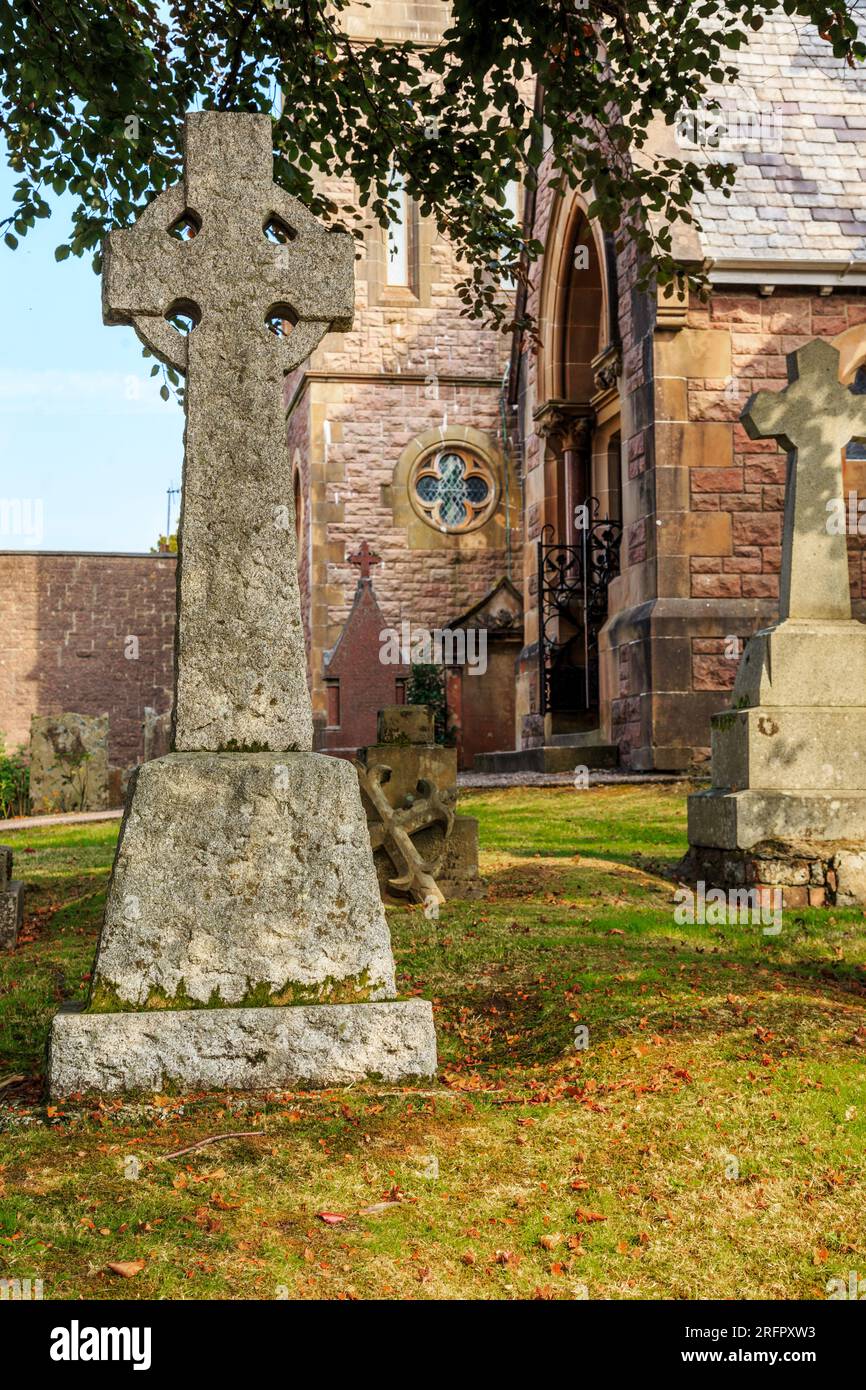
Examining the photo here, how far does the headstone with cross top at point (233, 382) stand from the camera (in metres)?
4.14

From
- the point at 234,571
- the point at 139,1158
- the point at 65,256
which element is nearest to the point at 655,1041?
the point at 139,1158

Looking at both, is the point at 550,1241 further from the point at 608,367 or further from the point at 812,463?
the point at 608,367

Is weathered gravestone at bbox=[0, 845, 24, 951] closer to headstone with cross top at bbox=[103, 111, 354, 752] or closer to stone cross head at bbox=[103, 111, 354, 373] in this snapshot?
headstone with cross top at bbox=[103, 111, 354, 752]

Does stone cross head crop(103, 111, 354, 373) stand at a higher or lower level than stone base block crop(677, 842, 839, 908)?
higher

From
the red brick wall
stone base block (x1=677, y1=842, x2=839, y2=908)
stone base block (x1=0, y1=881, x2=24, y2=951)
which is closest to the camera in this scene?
stone base block (x1=0, y1=881, x2=24, y2=951)

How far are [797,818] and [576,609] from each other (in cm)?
941

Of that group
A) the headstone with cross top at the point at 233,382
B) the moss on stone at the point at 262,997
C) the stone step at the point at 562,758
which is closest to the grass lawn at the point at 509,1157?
the moss on stone at the point at 262,997

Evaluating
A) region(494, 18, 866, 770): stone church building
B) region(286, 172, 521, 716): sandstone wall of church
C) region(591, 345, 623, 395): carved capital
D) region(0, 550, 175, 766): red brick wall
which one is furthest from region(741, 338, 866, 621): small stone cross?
region(0, 550, 175, 766): red brick wall

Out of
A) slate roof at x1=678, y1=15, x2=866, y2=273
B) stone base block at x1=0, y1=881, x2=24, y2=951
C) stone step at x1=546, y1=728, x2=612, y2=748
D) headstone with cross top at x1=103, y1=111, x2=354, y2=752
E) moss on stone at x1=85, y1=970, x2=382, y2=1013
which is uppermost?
slate roof at x1=678, y1=15, x2=866, y2=273

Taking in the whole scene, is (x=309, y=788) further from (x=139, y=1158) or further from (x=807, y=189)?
(x=807, y=189)

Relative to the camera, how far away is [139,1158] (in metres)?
3.28

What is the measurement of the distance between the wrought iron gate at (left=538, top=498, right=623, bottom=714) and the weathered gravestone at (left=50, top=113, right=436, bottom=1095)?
Answer: 36.9ft

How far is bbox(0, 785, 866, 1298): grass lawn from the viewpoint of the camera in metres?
2.82

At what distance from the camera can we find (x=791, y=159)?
13.4 m
